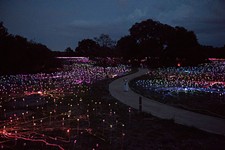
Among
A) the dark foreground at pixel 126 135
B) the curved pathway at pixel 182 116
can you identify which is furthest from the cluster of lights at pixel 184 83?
the dark foreground at pixel 126 135

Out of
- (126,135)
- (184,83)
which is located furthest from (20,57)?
(126,135)

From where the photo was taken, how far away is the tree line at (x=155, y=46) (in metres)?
53.7

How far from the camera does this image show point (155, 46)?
192 feet

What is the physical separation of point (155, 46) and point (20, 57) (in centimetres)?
2977

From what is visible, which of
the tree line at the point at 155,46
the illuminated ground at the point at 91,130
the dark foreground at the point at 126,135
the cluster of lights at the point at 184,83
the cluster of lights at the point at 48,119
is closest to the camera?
the dark foreground at the point at 126,135

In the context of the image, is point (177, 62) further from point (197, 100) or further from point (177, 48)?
point (197, 100)

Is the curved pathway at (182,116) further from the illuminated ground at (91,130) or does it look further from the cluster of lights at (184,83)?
the cluster of lights at (184,83)

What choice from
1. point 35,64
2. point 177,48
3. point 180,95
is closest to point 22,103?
point 180,95

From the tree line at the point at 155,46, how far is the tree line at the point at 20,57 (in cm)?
964

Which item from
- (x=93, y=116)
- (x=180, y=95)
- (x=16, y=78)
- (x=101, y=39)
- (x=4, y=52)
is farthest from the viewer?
(x=101, y=39)

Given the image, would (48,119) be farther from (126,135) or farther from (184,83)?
(184,83)

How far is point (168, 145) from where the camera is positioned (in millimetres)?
9289

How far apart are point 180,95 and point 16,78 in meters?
21.1

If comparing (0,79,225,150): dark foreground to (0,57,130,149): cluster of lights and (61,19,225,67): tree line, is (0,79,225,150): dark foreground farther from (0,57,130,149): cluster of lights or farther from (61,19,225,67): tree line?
(61,19,225,67): tree line
